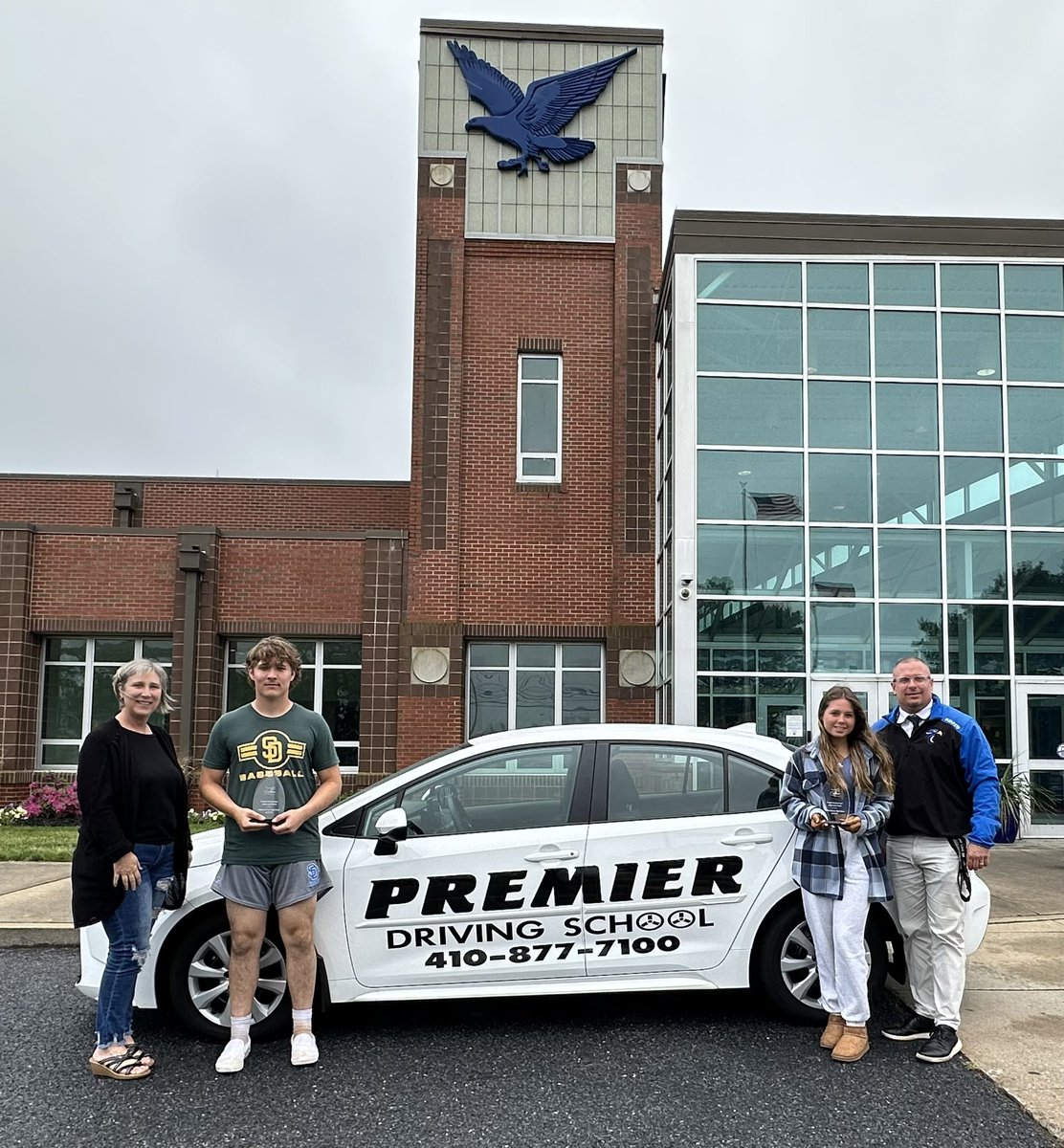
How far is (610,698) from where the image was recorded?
16188mm

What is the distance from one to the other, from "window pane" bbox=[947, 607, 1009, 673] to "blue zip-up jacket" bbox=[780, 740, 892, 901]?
9281mm

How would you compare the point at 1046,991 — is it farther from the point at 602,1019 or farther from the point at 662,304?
the point at 662,304

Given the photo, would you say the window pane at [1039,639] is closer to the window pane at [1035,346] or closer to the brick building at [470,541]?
the window pane at [1035,346]

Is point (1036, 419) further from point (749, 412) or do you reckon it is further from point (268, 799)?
point (268, 799)

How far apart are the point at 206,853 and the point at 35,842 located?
8142 mm

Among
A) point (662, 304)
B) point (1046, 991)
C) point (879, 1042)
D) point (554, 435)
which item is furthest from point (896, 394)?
point (879, 1042)

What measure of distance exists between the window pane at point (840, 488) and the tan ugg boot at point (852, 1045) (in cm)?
961

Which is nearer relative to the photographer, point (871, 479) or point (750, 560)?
point (750, 560)

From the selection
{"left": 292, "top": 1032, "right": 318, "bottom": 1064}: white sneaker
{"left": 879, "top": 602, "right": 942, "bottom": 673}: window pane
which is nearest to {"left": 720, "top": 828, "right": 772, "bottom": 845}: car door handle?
{"left": 292, "top": 1032, "right": 318, "bottom": 1064}: white sneaker

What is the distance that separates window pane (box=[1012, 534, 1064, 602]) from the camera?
13680 millimetres

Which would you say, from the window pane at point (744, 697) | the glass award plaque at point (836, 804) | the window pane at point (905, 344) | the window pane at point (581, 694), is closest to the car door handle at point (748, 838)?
the glass award plaque at point (836, 804)

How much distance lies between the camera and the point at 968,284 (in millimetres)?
14383

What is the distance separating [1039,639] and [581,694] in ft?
21.2

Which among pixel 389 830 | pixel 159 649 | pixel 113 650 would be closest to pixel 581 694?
pixel 159 649
